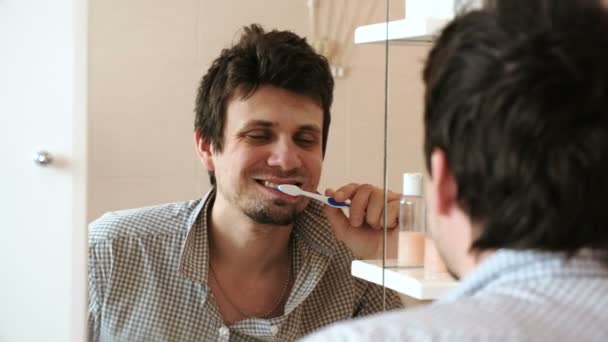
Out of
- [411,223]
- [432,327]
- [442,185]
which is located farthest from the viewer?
[411,223]

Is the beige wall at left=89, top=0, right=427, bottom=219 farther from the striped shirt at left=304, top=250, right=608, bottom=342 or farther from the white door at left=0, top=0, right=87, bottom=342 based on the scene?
the striped shirt at left=304, top=250, right=608, bottom=342

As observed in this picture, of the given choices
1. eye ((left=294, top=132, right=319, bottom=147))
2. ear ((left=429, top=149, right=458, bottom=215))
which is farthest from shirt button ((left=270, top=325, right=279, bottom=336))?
ear ((left=429, top=149, right=458, bottom=215))

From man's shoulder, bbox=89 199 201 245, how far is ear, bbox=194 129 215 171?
0.05 metres

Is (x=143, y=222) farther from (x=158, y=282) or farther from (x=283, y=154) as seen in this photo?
(x=283, y=154)

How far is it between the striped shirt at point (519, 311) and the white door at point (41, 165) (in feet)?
1.97

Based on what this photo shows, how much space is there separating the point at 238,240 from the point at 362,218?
169mm

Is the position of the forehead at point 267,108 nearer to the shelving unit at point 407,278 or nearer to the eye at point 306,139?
the eye at point 306,139

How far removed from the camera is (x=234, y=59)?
108cm

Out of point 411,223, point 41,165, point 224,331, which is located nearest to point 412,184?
point 411,223

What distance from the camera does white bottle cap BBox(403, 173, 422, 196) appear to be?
1.13 m

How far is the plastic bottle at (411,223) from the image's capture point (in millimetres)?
1120

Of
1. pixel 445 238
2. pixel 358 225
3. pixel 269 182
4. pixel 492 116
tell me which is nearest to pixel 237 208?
pixel 269 182

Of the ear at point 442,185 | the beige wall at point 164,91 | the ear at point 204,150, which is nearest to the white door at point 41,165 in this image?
the beige wall at point 164,91

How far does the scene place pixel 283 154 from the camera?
1.09 metres
